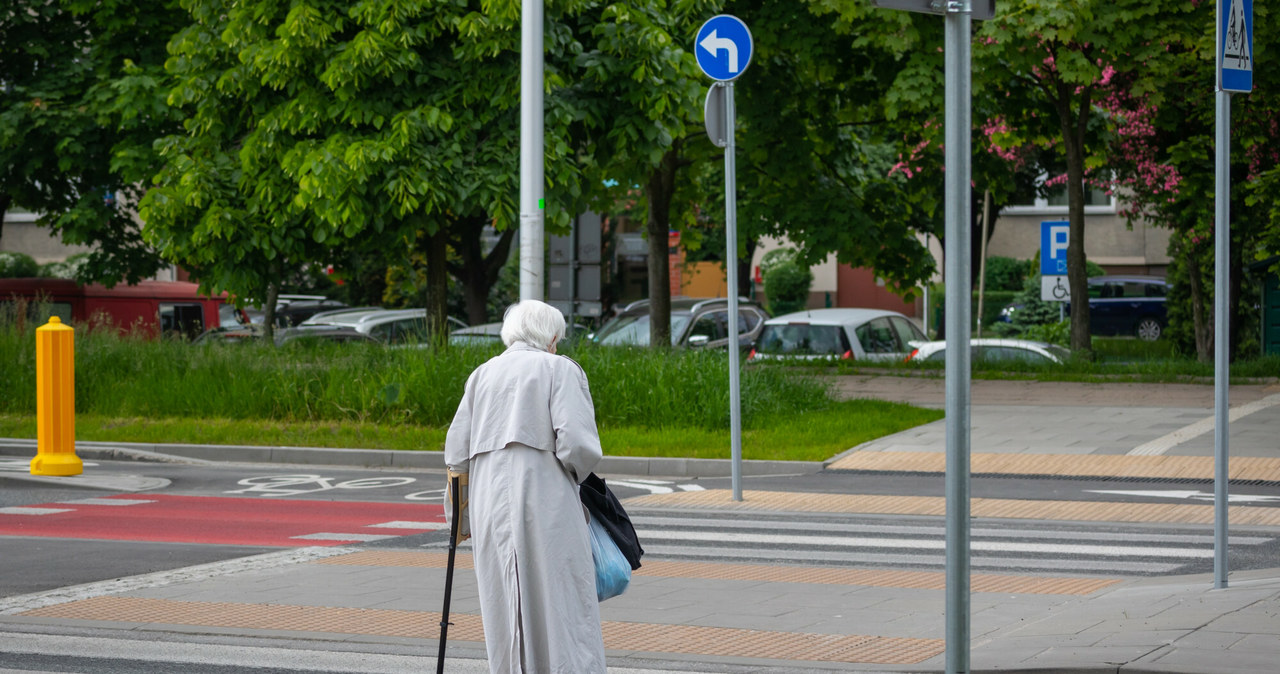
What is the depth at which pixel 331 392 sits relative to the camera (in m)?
16.9

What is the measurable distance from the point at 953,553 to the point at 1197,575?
12.6 ft

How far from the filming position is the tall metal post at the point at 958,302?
4.77 meters

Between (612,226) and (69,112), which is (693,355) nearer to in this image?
(69,112)

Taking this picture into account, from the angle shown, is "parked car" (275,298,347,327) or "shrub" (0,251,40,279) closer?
"shrub" (0,251,40,279)

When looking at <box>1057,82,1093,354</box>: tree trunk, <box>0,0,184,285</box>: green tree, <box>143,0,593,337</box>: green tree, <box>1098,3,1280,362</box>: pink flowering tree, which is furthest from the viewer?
<box>0,0,184,285</box>: green tree

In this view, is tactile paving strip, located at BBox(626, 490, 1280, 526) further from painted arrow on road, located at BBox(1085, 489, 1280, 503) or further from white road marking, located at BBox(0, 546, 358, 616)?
white road marking, located at BBox(0, 546, 358, 616)

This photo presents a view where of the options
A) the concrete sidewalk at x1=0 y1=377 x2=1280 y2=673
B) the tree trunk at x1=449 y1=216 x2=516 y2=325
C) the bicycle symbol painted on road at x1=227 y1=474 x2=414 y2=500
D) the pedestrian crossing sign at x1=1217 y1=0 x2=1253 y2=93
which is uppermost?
the pedestrian crossing sign at x1=1217 y1=0 x2=1253 y2=93

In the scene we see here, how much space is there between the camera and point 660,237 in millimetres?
23812

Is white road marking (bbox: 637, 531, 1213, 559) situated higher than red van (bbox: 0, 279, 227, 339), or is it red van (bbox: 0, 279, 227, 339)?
red van (bbox: 0, 279, 227, 339)

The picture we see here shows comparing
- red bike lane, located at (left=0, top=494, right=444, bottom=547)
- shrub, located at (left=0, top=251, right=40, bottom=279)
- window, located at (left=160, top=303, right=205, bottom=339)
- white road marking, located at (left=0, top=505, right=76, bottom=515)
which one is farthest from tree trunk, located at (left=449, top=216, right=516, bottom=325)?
white road marking, located at (left=0, top=505, right=76, bottom=515)

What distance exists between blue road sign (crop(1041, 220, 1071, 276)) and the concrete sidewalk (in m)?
16.0

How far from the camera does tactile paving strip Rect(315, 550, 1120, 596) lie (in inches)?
314

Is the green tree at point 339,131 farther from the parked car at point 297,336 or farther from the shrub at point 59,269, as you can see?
the shrub at point 59,269

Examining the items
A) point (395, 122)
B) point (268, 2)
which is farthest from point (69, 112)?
point (395, 122)
